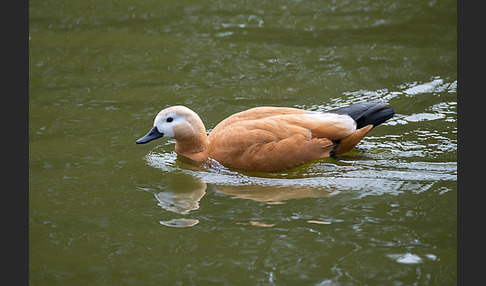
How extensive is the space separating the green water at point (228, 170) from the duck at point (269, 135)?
0.16 meters

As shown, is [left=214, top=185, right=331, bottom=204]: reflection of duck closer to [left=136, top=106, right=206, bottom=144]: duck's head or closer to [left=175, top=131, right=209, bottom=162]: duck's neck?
[left=175, top=131, right=209, bottom=162]: duck's neck

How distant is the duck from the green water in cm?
16

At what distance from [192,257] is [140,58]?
6.11 meters

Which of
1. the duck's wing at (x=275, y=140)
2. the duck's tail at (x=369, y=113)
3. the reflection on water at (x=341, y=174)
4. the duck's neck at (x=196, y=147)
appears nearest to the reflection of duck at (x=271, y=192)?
the reflection on water at (x=341, y=174)

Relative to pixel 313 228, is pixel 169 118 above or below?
above

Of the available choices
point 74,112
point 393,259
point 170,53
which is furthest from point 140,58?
point 393,259

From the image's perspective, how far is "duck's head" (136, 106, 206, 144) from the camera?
8.06m

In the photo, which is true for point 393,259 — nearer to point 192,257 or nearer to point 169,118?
point 192,257

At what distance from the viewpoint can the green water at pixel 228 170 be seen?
6.03 metres

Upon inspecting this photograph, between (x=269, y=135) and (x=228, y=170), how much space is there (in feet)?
2.05

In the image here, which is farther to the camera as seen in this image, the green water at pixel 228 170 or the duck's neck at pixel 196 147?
the duck's neck at pixel 196 147

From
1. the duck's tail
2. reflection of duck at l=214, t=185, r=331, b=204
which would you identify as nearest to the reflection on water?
reflection of duck at l=214, t=185, r=331, b=204

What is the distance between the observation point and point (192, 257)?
20.0 feet

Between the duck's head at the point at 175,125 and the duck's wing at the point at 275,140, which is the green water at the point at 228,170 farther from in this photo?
the duck's head at the point at 175,125
